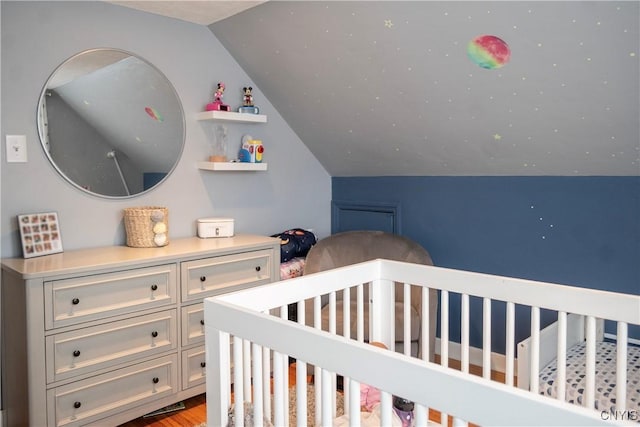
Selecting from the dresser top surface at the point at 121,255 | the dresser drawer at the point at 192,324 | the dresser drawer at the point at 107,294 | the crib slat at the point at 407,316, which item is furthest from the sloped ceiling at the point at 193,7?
the crib slat at the point at 407,316

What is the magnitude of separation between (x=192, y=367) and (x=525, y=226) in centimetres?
180

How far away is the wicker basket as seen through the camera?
245 centimetres

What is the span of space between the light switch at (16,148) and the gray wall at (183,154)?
0.02m

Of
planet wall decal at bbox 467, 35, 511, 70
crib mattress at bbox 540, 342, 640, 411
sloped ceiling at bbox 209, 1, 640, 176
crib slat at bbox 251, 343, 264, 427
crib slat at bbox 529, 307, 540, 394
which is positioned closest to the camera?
crib slat at bbox 251, 343, 264, 427

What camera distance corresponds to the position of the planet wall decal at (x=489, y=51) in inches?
79.8

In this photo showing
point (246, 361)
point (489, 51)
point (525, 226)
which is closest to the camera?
point (246, 361)

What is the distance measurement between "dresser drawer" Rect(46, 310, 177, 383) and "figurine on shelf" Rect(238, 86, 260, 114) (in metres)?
1.25

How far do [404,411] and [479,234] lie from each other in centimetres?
159

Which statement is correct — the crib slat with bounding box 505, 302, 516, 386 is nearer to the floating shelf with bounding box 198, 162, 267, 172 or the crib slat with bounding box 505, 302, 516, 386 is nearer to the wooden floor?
the wooden floor

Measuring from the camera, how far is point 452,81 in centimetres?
231

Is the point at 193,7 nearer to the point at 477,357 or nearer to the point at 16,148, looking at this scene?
the point at 16,148

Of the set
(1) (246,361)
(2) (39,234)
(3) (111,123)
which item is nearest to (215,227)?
Result: (3) (111,123)

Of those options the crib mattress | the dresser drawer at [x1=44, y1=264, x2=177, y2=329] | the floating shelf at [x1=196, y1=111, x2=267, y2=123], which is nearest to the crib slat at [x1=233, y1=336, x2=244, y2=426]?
the dresser drawer at [x1=44, y1=264, x2=177, y2=329]

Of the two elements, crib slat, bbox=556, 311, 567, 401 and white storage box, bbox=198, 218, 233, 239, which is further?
white storage box, bbox=198, 218, 233, 239
